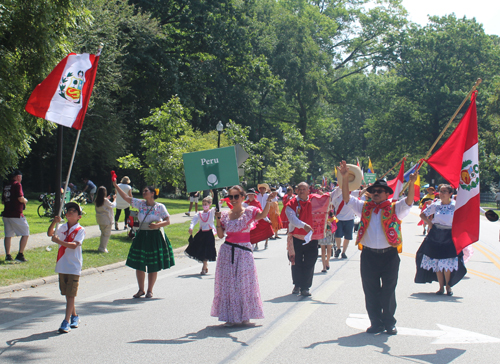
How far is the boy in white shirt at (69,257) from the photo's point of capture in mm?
6594

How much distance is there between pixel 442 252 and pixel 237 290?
13.5ft

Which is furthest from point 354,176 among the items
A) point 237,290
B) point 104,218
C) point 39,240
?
point 39,240

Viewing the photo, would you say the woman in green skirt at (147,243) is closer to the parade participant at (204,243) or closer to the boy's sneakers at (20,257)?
the parade participant at (204,243)

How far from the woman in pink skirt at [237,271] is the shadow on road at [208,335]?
10 cm

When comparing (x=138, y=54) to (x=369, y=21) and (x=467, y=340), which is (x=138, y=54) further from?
(x=369, y=21)

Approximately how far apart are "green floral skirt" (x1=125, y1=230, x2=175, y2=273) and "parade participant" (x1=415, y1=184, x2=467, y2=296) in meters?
4.43

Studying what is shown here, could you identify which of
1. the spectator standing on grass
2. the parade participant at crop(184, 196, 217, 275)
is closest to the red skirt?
the parade participant at crop(184, 196, 217, 275)

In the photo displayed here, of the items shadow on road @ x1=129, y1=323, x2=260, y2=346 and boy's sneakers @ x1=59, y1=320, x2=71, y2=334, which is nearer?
shadow on road @ x1=129, y1=323, x2=260, y2=346

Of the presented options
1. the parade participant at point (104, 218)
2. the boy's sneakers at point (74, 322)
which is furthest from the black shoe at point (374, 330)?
the parade participant at point (104, 218)

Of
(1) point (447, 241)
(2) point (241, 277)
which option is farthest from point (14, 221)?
(1) point (447, 241)

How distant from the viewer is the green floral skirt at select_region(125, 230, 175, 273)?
349 inches

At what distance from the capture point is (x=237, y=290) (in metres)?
6.88

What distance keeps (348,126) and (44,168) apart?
177 feet

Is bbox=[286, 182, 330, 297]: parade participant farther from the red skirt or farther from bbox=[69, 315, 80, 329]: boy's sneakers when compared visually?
bbox=[69, 315, 80, 329]: boy's sneakers
